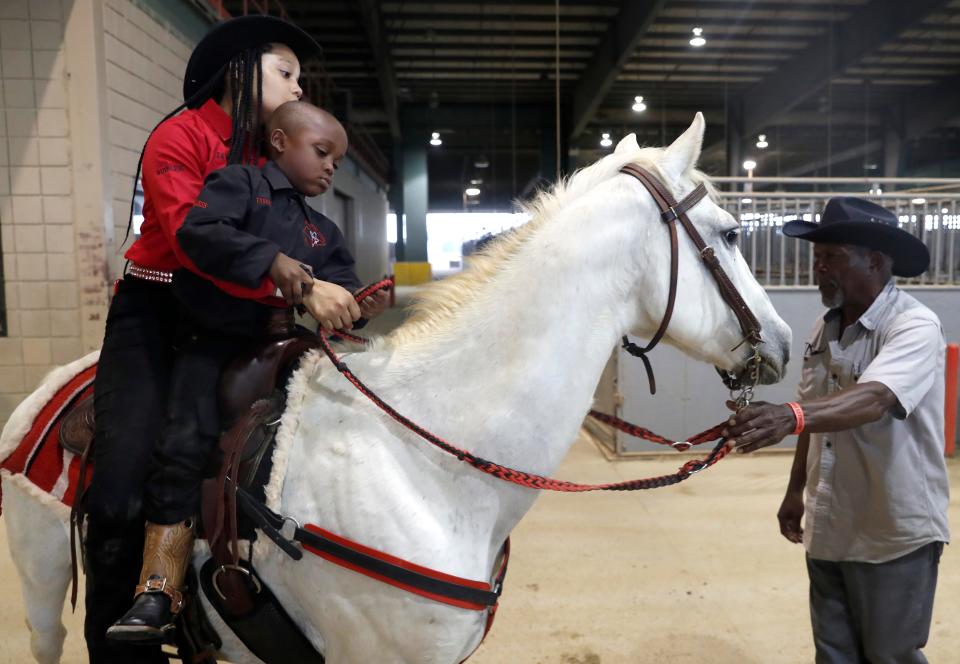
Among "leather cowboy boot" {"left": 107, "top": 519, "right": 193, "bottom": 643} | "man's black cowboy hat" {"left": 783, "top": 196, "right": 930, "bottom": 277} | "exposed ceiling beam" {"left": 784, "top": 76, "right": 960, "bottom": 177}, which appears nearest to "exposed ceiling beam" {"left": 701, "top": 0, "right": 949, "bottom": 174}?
"exposed ceiling beam" {"left": 784, "top": 76, "right": 960, "bottom": 177}

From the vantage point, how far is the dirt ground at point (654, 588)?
269 cm

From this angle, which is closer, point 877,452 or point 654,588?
point 877,452

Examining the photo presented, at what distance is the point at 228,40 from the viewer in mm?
1541

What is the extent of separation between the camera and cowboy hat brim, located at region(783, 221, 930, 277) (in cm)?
175

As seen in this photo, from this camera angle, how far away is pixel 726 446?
57.6 inches

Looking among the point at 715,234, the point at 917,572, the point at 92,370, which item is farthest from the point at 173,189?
the point at 917,572

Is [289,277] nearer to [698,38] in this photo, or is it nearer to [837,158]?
[698,38]

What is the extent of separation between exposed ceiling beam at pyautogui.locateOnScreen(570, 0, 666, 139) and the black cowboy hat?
26.3 ft

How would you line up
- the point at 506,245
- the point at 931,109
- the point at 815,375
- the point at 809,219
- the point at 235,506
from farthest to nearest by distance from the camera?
the point at 931,109
the point at 809,219
the point at 815,375
the point at 506,245
the point at 235,506

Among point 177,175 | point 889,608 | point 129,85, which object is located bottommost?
point 889,608

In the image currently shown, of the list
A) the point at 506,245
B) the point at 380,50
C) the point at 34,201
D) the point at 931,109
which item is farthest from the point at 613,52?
the point at 506,245

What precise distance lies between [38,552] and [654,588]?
9.04 feet

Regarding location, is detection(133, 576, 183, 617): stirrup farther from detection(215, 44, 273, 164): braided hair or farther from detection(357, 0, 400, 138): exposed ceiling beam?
detection(357, 0, 400, 138): exposed ceiling beam

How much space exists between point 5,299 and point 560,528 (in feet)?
14.6
